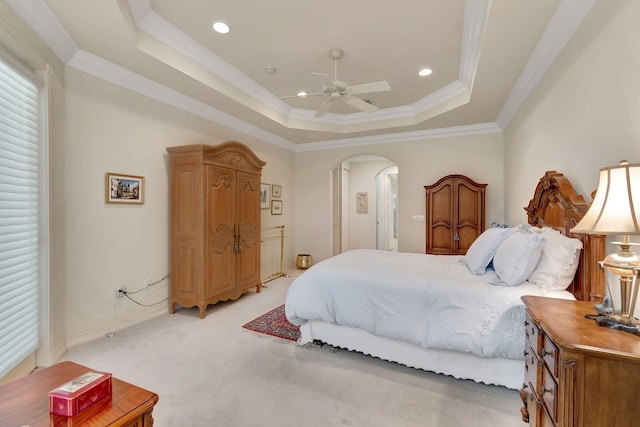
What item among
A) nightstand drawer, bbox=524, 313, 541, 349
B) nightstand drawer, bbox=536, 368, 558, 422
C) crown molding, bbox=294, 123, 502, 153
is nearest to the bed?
nightstand drawer, bbox=524, 313, 541, 349

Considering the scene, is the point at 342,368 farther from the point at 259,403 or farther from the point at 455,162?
the point at 455,162

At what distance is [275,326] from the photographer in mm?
3088

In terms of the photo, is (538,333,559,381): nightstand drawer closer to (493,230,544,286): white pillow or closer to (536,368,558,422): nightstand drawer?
(536,368,558,422): nightstand drawer

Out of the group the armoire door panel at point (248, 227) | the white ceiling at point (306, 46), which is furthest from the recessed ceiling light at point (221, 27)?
the armoire door panel at point (248, 227)

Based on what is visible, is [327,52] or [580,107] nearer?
[580,107]

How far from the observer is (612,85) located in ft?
5.25

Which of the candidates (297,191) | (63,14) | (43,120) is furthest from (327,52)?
(297,191)

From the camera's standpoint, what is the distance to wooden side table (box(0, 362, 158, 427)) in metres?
0.90

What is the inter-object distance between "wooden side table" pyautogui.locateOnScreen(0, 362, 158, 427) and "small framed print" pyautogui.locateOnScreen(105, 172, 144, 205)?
2.17 meters

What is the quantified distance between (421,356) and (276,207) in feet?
12.7

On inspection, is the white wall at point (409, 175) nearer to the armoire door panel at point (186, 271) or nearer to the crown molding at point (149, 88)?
the crown molding at point (149, 88)

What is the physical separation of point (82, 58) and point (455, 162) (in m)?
5.04

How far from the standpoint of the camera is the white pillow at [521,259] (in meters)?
2.01

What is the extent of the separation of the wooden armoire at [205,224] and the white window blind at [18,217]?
1.31 metres
